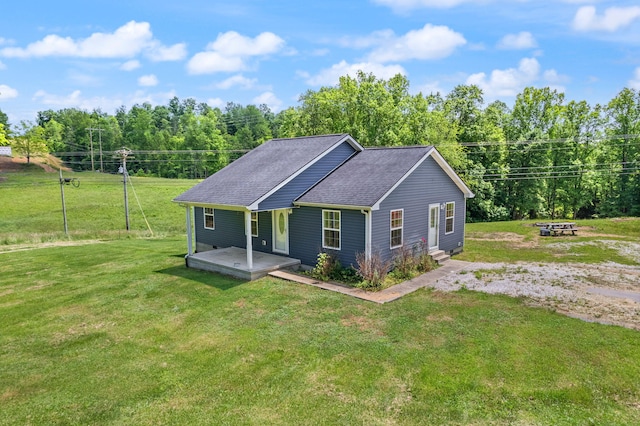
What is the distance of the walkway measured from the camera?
10.9m

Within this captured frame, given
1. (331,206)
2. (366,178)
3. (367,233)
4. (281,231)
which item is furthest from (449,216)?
(281,231)

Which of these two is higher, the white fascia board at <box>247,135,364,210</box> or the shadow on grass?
the white fascia board at <box>247,135,364,210</box>

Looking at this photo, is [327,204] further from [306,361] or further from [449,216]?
[449,216]

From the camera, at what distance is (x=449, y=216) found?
648 inches

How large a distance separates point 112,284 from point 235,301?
5.51m

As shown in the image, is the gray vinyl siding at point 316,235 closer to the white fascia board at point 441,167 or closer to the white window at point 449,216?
the white fascia board at point 441,167

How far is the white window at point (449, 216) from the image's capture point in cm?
1628

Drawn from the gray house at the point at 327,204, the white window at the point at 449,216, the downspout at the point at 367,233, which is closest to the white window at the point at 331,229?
the gray house at the point at 327,204

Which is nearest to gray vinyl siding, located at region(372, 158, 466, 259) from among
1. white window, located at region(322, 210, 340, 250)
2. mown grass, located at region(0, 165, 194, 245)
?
white window, located at region(322, 210, 340, 250)

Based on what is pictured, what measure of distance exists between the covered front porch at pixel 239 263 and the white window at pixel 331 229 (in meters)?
1.48

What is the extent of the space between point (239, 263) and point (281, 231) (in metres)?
2.02

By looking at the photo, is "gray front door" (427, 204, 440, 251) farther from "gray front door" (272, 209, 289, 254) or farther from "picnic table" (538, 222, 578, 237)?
"picnic table" (538, 222, 578, 237)

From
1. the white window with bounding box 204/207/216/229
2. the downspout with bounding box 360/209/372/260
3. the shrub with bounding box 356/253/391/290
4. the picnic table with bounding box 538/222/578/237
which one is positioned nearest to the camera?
the shrub with bounding box 356/253/391/290

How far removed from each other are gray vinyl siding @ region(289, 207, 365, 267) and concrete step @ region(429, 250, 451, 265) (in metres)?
3.94
